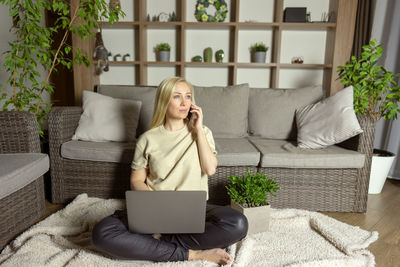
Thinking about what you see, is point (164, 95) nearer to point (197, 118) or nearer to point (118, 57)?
point (197, 118)

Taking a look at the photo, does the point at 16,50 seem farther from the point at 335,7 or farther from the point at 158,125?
the point at 335,7

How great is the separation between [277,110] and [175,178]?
1232mm

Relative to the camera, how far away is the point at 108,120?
2.09 meters

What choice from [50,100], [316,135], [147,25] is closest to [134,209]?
[316,135]

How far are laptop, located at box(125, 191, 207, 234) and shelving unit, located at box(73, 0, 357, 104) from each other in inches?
80.9

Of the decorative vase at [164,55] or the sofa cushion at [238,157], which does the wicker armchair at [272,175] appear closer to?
the sofa cushion at [238,157]

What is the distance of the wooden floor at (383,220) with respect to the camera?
146cm

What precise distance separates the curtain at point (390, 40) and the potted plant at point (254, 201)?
5.72 feet

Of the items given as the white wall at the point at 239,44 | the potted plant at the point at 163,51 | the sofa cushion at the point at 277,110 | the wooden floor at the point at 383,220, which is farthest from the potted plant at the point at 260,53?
the wooden floor at the point at 383,220

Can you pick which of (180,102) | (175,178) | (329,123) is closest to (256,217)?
(175,178)

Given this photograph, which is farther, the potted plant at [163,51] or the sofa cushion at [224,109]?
the potted plant at [163,51]

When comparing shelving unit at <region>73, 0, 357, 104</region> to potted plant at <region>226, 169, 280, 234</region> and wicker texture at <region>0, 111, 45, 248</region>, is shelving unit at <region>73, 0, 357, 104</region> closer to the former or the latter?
wicker texture at <region>0, 111, 45, 248</region>

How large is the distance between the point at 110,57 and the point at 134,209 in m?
2.37

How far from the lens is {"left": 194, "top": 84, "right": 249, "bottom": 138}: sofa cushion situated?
7.45 feet
